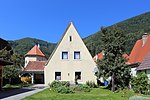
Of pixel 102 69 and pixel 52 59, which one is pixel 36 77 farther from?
pixel 102 69

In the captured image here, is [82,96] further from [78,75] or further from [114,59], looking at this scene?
[78,75]

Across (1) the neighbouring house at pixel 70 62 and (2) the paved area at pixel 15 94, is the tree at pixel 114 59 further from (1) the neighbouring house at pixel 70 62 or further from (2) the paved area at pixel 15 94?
(1) the neighbouring house at pixel 70 62

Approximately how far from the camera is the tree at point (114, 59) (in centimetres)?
2933

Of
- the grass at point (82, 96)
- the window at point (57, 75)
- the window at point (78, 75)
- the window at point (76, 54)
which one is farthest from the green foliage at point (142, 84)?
the window at point (57, 75)

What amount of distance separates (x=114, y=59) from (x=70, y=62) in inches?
491

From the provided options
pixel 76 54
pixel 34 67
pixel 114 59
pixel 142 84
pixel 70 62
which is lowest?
pixel 142 84

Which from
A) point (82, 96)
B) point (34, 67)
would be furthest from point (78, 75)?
point (82, 96)

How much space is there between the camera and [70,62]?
4106 cm

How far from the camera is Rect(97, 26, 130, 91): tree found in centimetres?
2933

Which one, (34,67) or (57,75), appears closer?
(57,75)

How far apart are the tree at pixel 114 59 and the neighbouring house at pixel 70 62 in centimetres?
1084

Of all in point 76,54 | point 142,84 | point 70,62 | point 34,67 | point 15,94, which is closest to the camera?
point 15,94

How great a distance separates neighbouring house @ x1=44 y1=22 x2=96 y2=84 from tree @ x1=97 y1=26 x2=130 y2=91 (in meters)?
10.8

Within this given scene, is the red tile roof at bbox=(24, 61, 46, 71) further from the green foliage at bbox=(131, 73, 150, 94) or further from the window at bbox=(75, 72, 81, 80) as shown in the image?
the green foliage at bbox=(131, 73, 150, 94)
